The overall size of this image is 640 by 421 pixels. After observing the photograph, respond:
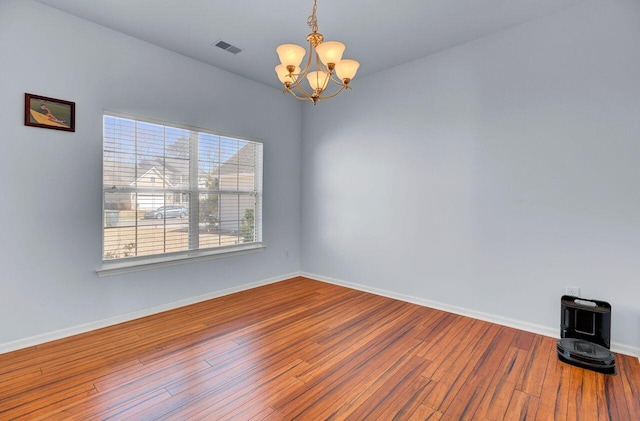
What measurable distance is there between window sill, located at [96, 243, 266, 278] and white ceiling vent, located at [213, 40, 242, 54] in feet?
7.75

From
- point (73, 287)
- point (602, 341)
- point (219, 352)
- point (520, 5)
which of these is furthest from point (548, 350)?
point (73, 287)

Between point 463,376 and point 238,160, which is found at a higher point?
point 238,160

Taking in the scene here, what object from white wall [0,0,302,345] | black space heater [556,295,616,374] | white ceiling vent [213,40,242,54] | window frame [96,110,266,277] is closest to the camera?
black space heater [556,295,616,374]

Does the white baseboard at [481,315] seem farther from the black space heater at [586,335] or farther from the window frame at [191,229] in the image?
the window frame at [191,229]

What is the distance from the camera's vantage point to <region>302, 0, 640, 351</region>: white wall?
2518mm

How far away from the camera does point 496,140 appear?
308 centimetres

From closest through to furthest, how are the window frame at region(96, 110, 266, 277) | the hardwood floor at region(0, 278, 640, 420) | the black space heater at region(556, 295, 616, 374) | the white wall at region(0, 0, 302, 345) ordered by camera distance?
the hardwood floor at region(0, 278, 640, 420), the black space heater at region(556, 295, 616, 374), the white wall at region(0, 0, 302, 345), the window frame at region(96, 110, 266, 277)

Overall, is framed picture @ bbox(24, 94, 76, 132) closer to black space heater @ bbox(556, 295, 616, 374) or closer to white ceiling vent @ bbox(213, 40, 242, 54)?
white ceiling vent @ bbox(213, 40, 242, 54)

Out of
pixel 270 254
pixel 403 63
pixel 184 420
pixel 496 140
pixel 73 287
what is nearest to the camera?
pixel 184 420

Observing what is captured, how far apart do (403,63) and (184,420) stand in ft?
13.2

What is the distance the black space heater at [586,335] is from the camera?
222 centimetres

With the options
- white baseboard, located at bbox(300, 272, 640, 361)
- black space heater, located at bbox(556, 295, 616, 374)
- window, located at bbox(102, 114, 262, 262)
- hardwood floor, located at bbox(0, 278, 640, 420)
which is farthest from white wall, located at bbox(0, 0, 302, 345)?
black space heater, located at bbox(556, 295, 616, 374)

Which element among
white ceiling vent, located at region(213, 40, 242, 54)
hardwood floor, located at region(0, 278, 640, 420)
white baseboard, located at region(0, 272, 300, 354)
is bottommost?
hardwood floor, located at region(0, 278, 640, 420)

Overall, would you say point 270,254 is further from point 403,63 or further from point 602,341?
point 602,341
